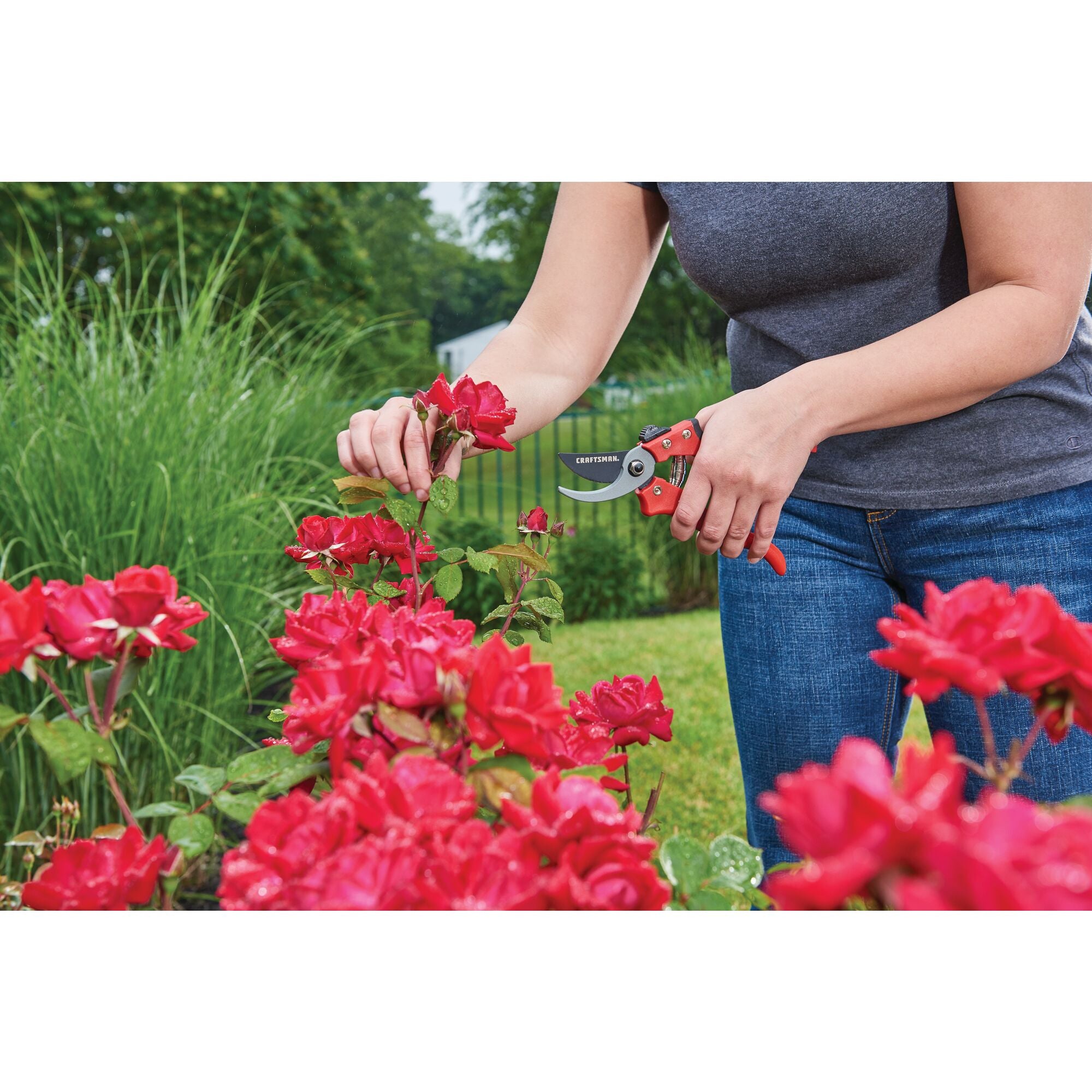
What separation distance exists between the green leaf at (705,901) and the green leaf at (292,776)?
27 centimetres

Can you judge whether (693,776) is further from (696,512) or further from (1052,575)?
(696,512)

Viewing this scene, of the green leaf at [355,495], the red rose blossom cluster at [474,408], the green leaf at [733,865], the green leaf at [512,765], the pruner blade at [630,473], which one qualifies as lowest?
the green leaf at [733,865]

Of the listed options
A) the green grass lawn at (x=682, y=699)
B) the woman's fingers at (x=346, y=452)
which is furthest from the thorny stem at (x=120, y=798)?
the green grass lawn at (x=682, y=699)

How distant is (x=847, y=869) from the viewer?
32 centimetres

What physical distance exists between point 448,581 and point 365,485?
0.45ft

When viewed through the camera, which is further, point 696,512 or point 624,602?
point 624,602

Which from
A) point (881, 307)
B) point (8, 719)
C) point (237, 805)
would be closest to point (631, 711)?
point (237, 805)

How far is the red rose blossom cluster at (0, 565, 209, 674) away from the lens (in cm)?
60

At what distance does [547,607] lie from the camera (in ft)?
3.42

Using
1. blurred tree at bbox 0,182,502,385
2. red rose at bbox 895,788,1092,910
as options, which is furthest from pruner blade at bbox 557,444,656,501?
blurred tree at bbox 0,182,502,385

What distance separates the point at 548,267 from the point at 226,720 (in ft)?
5.01

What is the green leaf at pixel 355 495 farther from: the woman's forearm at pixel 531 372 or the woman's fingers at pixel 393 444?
the woman's forearm at pixel 531 372

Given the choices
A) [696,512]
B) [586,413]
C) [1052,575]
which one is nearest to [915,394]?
[696,512]

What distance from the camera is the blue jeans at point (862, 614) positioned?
1.20 meters
